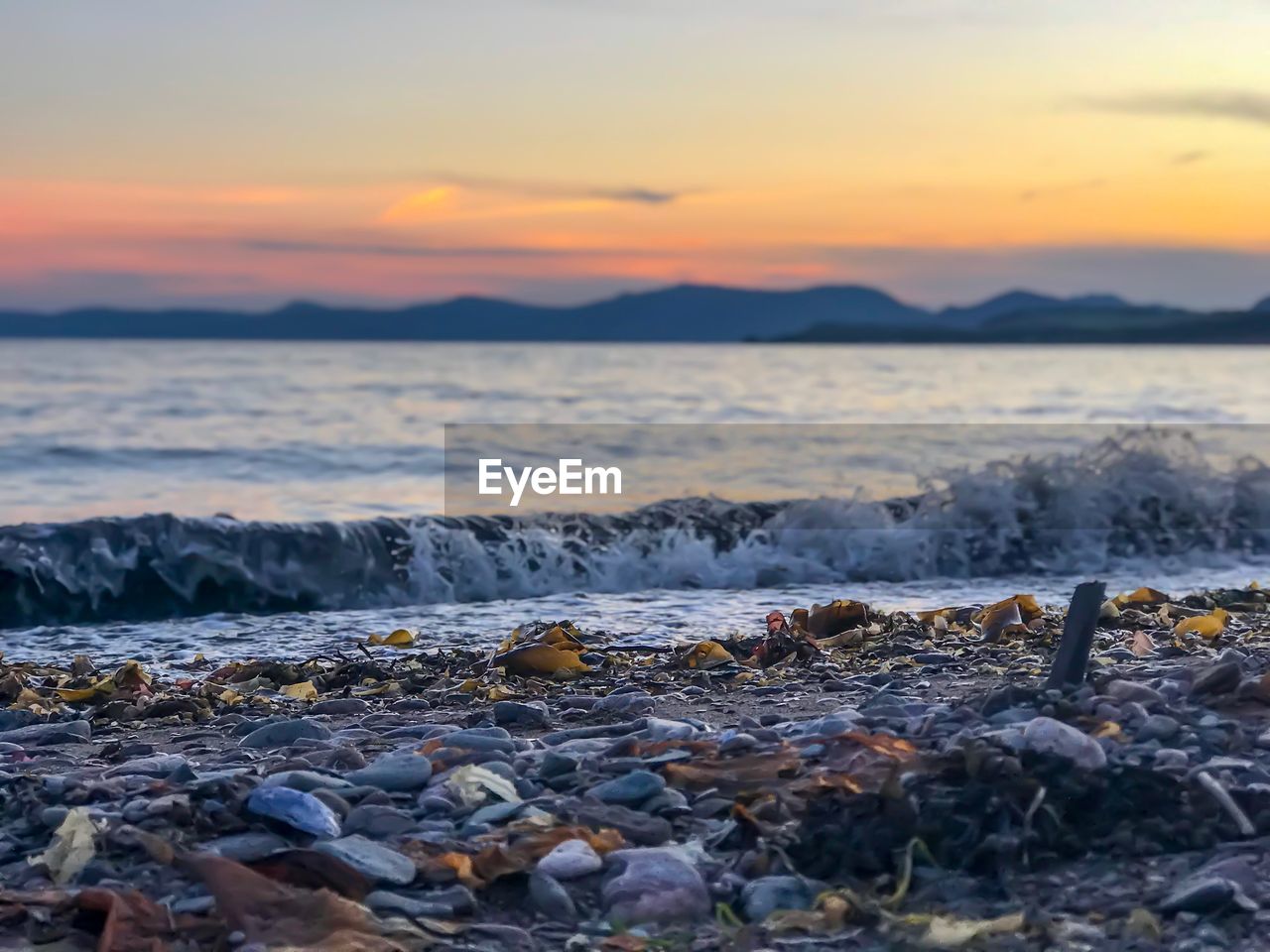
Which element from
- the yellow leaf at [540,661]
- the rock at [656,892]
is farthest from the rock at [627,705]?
the rock at [656,892]

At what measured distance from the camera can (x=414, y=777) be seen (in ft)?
11.4

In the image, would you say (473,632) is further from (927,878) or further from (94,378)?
(94,378)

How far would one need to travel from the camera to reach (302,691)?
5566 mm

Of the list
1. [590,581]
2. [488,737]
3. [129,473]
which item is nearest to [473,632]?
[590,581]

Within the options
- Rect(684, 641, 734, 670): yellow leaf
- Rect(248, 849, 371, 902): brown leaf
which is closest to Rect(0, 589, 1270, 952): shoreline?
Rect(248, 849, 371, 902): brown leaf

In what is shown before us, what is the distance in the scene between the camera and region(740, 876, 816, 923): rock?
111 inches

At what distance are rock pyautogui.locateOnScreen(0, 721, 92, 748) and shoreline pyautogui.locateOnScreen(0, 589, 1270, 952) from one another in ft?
0.04

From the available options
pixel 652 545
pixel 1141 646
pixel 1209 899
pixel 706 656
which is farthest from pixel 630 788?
pixel 652 545

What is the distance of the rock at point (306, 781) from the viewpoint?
10.9 ft

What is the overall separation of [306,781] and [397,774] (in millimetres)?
241

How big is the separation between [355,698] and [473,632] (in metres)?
2.33

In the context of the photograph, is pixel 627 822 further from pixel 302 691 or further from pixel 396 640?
pixel 396 640

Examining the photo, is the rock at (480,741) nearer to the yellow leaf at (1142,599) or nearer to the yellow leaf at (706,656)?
the yellow leaf at (706,656)

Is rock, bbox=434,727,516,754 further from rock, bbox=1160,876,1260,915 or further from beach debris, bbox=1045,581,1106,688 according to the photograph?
rock, bbox=1160,876,1260,915
